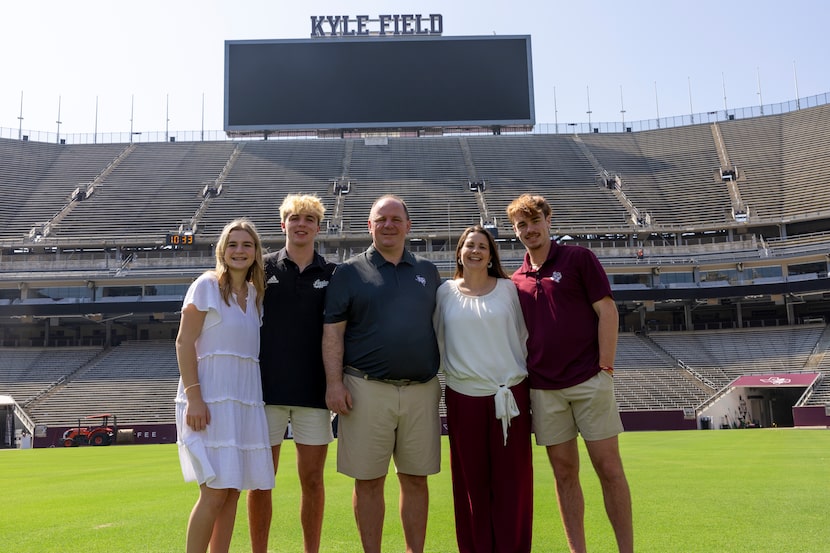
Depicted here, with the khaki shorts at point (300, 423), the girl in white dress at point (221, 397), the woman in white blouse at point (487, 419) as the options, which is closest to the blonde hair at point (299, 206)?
the girl in white dress at point (221, 397)

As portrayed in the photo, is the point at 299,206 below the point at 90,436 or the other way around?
the other way around

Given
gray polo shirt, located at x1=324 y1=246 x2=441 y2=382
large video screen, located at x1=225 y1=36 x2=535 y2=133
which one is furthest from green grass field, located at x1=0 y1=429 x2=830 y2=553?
large video screen, located at x1=225 y1=36 x2=535 y2=133

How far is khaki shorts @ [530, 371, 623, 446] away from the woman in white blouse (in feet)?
0.42

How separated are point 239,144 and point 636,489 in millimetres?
57724

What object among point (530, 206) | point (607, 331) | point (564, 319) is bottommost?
point (607, 331)

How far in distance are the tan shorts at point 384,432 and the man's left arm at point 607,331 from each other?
56.9 inches

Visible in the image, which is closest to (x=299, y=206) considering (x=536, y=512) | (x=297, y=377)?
(x=297, y=377)

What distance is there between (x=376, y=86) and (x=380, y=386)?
177ft

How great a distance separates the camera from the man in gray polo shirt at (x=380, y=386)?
526 centimetres

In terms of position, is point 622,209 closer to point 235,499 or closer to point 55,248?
point 55,248

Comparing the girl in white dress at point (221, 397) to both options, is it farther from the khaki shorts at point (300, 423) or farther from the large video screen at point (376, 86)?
the large video screen at point (376, 86)

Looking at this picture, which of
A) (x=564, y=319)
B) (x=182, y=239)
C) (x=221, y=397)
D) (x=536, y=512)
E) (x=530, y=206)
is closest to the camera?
(x=221, y=397)

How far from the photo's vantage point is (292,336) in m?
5.39

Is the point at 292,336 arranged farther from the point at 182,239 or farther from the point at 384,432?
the point at 182,239
